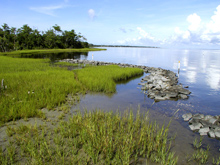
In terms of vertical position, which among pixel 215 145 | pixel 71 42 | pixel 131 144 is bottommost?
pixel 215 145

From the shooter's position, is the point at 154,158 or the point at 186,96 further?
the point at 186,96

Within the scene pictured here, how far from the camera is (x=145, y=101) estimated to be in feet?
36.2

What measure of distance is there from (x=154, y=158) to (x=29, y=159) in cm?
389

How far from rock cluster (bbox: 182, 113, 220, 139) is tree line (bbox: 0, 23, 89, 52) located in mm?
59504

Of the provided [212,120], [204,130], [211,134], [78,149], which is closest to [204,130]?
[204,130]

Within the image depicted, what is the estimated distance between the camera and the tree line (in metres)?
54.7

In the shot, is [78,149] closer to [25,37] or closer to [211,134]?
[211,134]

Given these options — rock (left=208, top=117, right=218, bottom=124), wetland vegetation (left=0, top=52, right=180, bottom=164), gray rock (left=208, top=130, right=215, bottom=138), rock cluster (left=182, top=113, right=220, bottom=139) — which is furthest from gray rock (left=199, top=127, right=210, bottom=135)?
wetland vegetation (left=0, top=52, right=180, bottom=164)

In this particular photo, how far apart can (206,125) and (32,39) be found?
73503 millimetres

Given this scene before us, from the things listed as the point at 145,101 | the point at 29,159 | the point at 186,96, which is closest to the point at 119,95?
the point at 145,101

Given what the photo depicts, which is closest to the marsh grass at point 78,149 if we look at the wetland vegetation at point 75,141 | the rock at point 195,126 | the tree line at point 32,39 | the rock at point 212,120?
the wetland vegetation at point 75,141

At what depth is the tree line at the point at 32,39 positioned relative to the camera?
54675 mm

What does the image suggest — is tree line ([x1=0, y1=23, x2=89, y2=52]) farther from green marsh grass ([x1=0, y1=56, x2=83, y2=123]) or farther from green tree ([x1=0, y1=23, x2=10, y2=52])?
green marsh grass ([x1=0, y1=56, x2=83, y2=123])

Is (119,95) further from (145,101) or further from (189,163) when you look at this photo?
(189,163)
